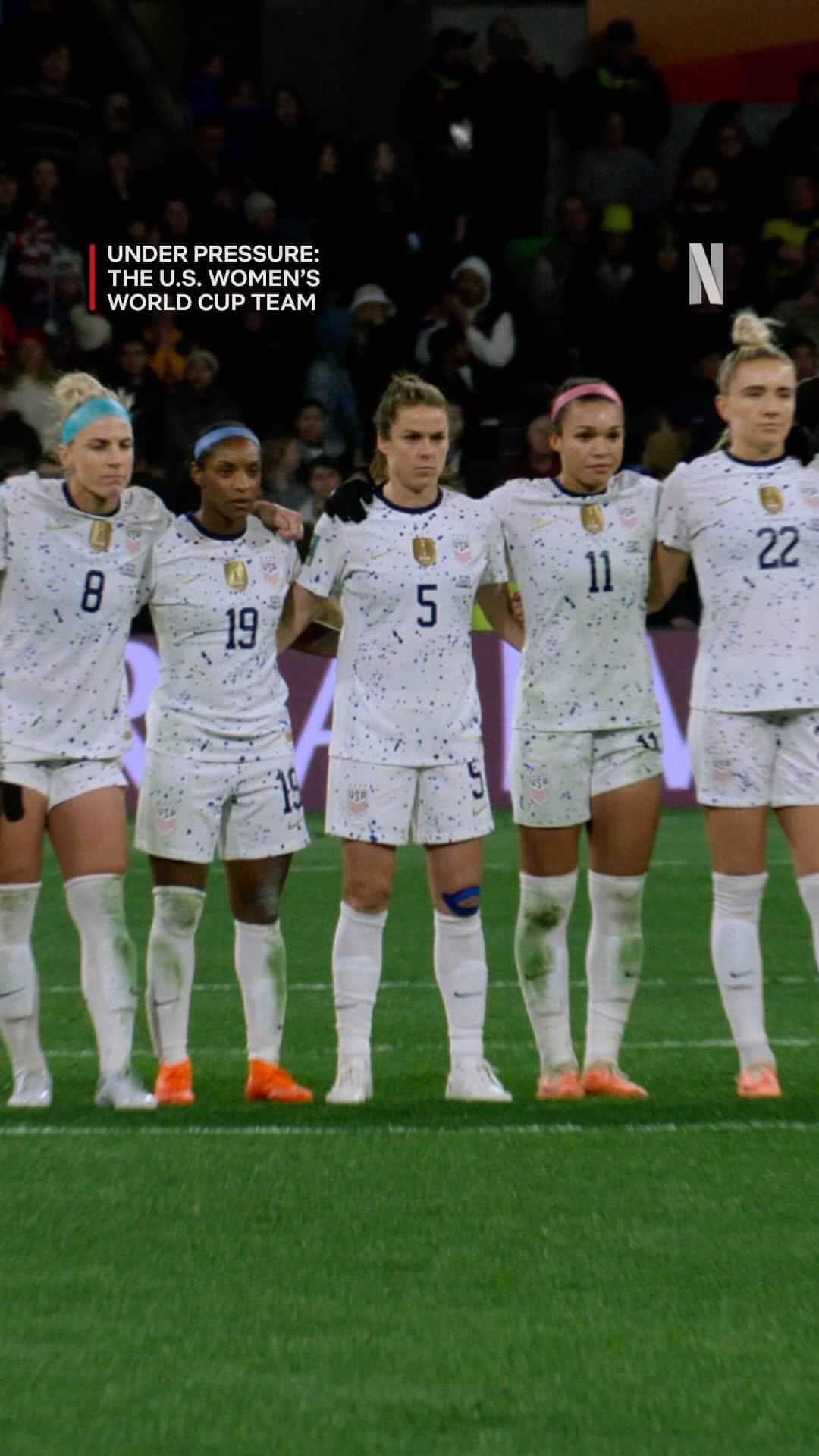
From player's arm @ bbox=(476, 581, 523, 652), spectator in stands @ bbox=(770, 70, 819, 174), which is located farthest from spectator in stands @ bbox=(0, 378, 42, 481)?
player's arm @ bbox=(476, 581, 523, 652)

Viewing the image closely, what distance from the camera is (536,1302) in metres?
4.31

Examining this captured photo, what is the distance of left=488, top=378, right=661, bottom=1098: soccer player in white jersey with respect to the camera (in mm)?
6207

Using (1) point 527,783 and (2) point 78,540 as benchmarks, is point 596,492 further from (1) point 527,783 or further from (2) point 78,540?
(2) point 78,540

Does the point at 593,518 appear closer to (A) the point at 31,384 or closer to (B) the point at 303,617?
(B) the point at 303,617

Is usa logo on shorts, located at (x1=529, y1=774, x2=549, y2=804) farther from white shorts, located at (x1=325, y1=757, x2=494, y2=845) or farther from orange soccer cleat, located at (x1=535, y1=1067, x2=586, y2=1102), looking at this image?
orange soccer cleat, located at (x1=535, y1=1067, x2=586, y2=1102)

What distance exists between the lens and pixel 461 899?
20.2ft

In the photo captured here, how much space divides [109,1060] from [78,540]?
48.3 inches

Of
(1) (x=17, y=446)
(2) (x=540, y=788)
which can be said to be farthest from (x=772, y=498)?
(1) (x=17, y=446)

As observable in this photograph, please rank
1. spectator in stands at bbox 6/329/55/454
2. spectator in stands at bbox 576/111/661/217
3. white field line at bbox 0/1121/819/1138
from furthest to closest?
1. spectator in stands at bbox 576/111/661/217
2. spectator in stands at bbox 6/329/55/454
3. white field line at bbox 0/1121/819/1138

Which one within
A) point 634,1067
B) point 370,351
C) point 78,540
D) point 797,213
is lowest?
point 634,1067

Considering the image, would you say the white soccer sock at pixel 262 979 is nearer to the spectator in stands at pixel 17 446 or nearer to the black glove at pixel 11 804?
the black glove at pixel 11 804

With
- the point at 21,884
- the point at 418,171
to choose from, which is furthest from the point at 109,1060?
the point at 418,171

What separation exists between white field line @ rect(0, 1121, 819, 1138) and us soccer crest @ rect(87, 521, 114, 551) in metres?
1.35

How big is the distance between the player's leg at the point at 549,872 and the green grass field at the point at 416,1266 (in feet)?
0.51
